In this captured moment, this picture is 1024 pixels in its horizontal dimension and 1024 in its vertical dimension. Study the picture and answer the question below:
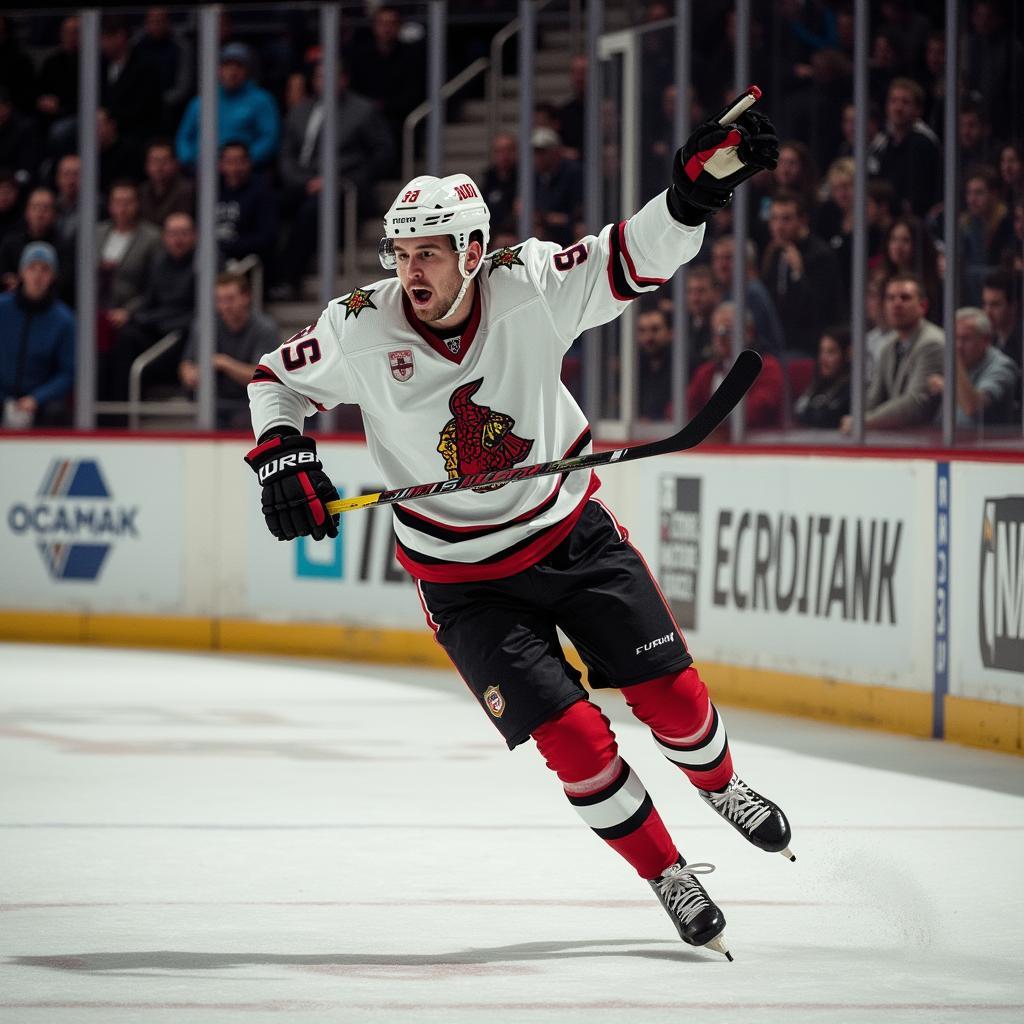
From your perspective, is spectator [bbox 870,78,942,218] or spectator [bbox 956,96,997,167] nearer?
spectator [bbox 956,96,997,167]

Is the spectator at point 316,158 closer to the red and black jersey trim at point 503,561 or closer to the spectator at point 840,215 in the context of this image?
the spectator at point 840,215

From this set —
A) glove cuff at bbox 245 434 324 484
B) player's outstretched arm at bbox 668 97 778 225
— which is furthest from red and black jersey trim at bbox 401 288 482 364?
player's outstretched arm at bbox 668 97 778 225

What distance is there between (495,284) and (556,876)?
4.24 feet

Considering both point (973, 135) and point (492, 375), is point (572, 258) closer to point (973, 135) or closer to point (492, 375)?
point (492, 375)

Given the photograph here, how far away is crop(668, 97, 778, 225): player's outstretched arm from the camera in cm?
347

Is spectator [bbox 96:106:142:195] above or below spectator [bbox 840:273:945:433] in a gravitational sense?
above

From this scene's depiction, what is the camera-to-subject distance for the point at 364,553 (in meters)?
8.82

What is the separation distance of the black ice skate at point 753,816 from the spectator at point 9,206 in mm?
6876

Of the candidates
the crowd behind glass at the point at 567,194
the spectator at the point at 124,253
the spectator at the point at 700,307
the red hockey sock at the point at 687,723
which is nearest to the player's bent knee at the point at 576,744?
the red hockey sock at the point at 687,723

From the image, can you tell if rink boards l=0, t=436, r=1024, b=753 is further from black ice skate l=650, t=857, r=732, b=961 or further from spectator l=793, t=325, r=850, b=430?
black ice skate l=650, t=857, r=732, b=961

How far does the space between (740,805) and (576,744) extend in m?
0.41

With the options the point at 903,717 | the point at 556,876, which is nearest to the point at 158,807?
the point at 556,876

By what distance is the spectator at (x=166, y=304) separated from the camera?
9375mm

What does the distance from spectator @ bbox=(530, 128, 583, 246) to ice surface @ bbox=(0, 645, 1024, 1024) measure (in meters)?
2.62
